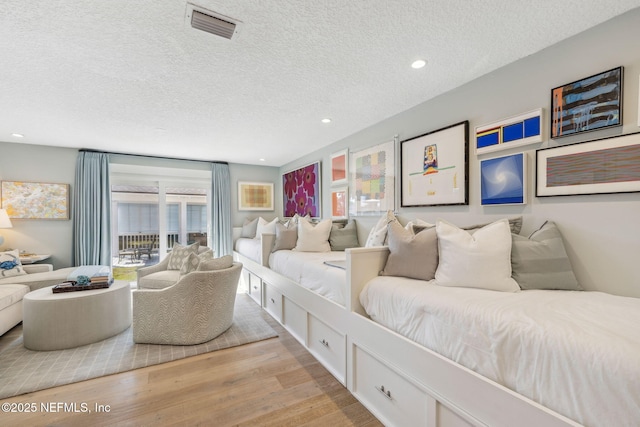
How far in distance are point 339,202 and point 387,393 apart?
8.09ft

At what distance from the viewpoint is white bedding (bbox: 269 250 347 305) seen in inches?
81.8

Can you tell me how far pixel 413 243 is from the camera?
1.81m

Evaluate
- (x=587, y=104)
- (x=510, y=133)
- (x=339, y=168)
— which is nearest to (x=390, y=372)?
(x=510, y=133)

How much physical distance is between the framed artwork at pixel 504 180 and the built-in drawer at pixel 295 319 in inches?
71.5

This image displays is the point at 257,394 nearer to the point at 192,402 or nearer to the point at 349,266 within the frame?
Answer: the point at 192,402

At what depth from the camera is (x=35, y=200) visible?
3.88 meters

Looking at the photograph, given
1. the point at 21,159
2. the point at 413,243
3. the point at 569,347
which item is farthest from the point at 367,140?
the point at 21,159

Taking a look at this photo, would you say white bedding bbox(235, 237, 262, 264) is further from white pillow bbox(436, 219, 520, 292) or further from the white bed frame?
white pillow bbox(436, 219, 520, 292)

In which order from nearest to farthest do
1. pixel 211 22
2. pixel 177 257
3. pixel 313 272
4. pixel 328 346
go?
pixel 211 22 < pixel 328 346 < pixel 313 272 < pixel 177 257

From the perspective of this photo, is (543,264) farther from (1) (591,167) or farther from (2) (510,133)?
(2) (510,133)

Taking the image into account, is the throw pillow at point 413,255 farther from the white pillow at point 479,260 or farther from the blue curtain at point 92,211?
the blue curtain at point 92,211

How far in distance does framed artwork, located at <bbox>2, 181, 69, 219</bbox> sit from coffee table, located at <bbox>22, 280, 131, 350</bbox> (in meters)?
2.00

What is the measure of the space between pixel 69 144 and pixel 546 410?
5543 millimetres

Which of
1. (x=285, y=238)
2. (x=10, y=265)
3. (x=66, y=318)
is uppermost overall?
(x=285, y=238)
